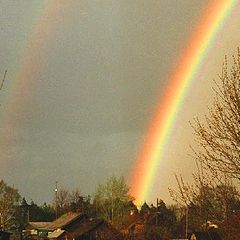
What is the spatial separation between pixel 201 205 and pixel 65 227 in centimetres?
6187

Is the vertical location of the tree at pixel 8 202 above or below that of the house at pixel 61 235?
above

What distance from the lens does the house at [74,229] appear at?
62.4 meters

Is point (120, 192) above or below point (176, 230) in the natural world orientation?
above

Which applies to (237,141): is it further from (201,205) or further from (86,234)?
(86,234)

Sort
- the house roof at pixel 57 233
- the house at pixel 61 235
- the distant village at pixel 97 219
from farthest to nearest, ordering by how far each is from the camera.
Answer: the house at pixel 61 235 < the house roof at pixel 57 233 < the distant village at pixel 97 219

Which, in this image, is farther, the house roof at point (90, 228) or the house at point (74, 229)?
the house at point (74, 229)

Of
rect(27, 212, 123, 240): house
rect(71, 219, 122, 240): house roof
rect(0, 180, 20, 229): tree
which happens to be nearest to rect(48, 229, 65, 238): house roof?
rect(27, 212, 123, 240): house

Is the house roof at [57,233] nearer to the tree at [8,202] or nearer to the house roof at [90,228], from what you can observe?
the house roof at [90,228]

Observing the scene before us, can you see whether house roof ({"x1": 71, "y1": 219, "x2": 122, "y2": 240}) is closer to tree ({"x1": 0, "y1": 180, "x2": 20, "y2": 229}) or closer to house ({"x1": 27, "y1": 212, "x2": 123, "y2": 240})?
house ({"x1": 27, "y1": 212, "x2": 123, "y2": 240})

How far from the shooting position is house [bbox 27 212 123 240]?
A: 62.4 meters

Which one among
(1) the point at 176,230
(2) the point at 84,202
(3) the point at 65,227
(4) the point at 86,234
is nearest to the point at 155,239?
(1) the point at 176,230

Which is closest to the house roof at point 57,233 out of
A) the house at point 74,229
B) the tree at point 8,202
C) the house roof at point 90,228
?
the house at point 74,229

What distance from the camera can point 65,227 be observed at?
7081cm

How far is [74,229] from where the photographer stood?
7131cm
